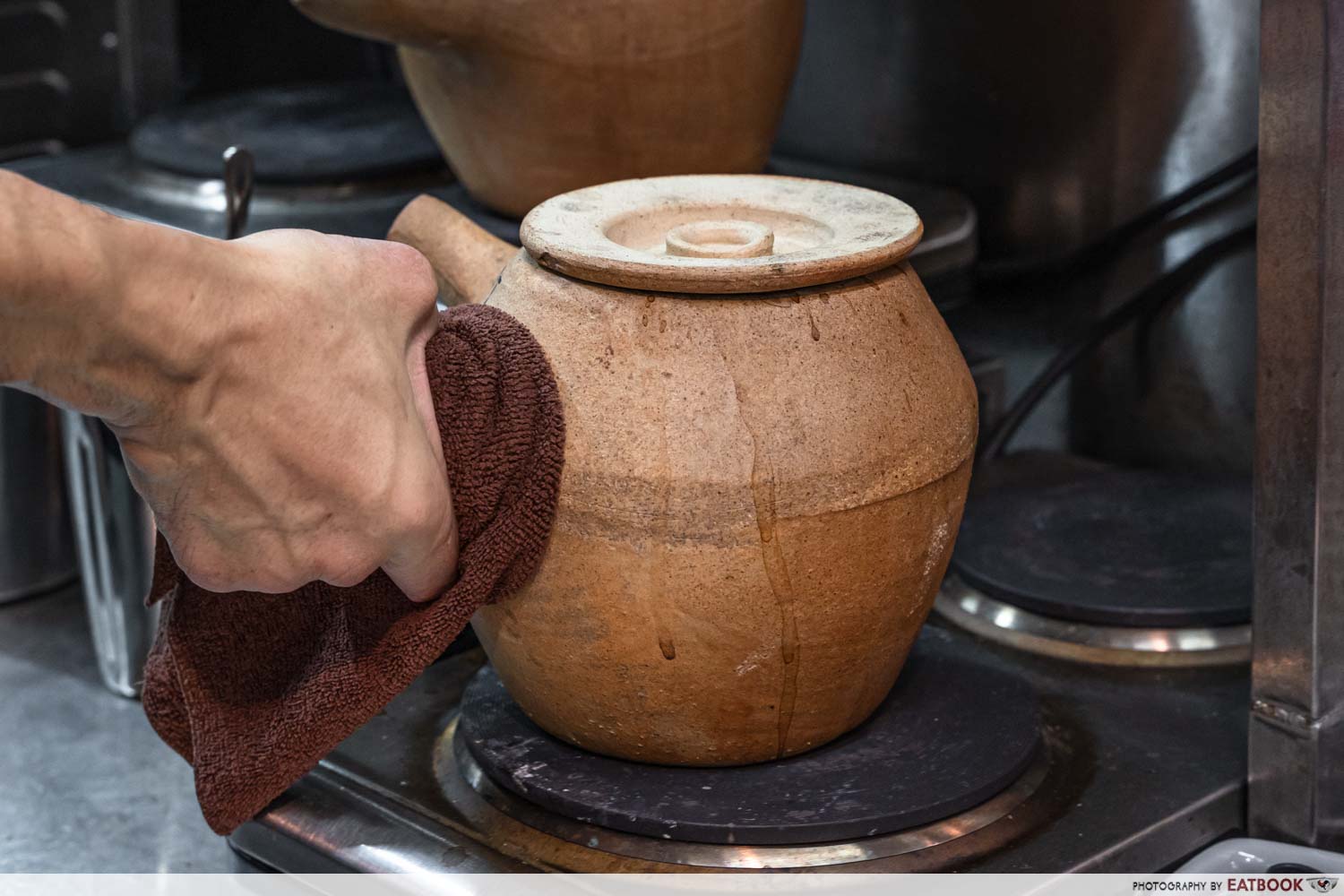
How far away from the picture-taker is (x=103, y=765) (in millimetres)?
1182

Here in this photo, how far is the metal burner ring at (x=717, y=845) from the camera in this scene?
71 cm

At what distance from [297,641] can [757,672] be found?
8.4 inches

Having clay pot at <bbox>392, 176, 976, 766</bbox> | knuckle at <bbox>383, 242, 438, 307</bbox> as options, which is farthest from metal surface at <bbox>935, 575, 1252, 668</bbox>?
knuckle at <bbox>383, 242, 438, 307</bbox>

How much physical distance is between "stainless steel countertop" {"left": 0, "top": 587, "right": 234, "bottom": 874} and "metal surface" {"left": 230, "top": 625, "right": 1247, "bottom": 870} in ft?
0.57

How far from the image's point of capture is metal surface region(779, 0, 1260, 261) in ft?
3.86

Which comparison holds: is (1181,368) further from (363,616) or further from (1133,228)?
(363,616)

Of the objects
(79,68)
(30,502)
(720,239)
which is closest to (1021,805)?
(720,239)

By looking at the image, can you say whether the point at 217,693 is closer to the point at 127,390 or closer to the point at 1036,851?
the point at 127,390

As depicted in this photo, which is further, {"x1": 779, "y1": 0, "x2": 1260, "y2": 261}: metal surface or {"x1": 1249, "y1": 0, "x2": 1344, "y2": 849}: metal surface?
{"x1": 779, "y1": 0, "x2": 1260, "y2": 261}: metal surface

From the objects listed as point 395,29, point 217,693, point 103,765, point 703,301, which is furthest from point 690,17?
point 103,765

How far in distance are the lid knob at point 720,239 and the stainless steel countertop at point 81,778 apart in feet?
1.59

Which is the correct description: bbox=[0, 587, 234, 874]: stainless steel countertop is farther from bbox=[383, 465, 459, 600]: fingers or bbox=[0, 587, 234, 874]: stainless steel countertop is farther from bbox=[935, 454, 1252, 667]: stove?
bbox=[935, 454, 1252, 667]: stove

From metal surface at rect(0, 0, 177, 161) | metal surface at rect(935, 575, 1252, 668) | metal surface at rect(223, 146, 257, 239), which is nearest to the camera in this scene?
metal surface at rect(935, 575, 1252, 668)

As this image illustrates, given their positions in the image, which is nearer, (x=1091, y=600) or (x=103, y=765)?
(x=1091, y=600)
